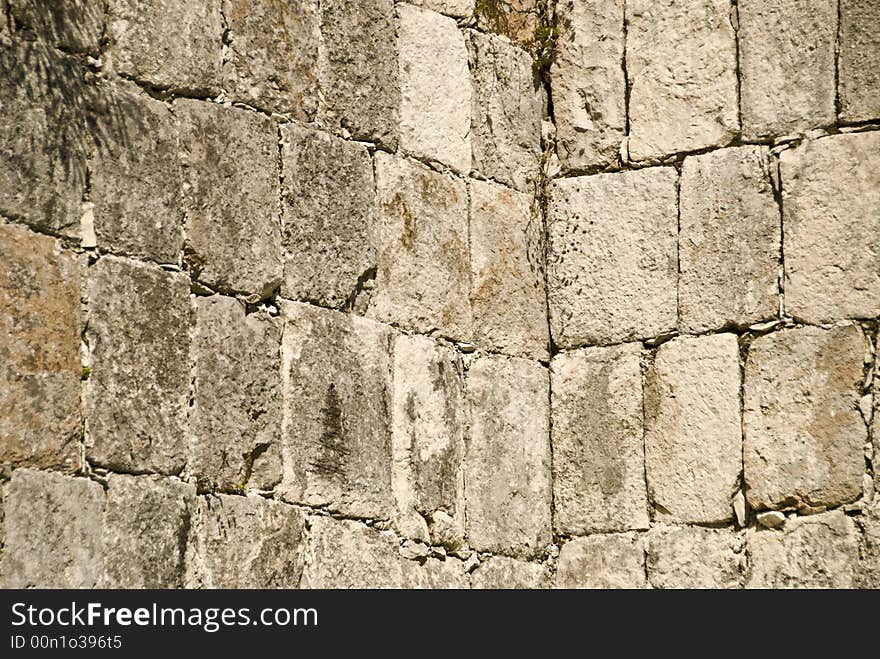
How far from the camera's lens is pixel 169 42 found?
514cm

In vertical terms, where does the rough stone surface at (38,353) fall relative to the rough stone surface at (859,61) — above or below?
below

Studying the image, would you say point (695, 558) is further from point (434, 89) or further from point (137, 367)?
point (137, 367)

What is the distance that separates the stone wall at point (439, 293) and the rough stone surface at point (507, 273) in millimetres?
15

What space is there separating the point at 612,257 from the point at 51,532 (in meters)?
2.97

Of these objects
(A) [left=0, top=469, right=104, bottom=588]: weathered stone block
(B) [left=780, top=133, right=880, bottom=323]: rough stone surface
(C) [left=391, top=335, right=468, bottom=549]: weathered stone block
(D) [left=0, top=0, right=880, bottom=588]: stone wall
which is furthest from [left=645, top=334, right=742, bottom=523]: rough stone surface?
(A) [left=0, top=469, right=104, bottom=588]: weathered stone block

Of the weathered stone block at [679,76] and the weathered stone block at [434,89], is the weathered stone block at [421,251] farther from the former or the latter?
the weathered stone block at [679,76]

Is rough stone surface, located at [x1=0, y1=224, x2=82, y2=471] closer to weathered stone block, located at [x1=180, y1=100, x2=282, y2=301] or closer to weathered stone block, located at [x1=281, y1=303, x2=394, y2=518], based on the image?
weathered stone block, located at [x1=180, y1=100, x2=282, y2=301]

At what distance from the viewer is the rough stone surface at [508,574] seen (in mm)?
6199

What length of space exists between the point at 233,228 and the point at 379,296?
0.80 meters

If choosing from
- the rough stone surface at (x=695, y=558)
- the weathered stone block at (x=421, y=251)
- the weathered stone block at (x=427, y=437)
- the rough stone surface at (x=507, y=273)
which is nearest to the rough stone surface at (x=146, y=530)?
the weathered stone block at (x=427, y=437)

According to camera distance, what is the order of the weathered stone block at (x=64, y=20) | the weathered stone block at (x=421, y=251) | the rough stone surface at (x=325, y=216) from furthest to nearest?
the weathered stone block at (x=421, y=251) < the rough stone surface at (x=325, y=216) < the weathered stone block at (x=64, y=20)

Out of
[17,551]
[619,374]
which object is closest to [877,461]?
[619,374]

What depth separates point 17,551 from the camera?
4.41m

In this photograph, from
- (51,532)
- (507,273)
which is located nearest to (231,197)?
(51,532)
